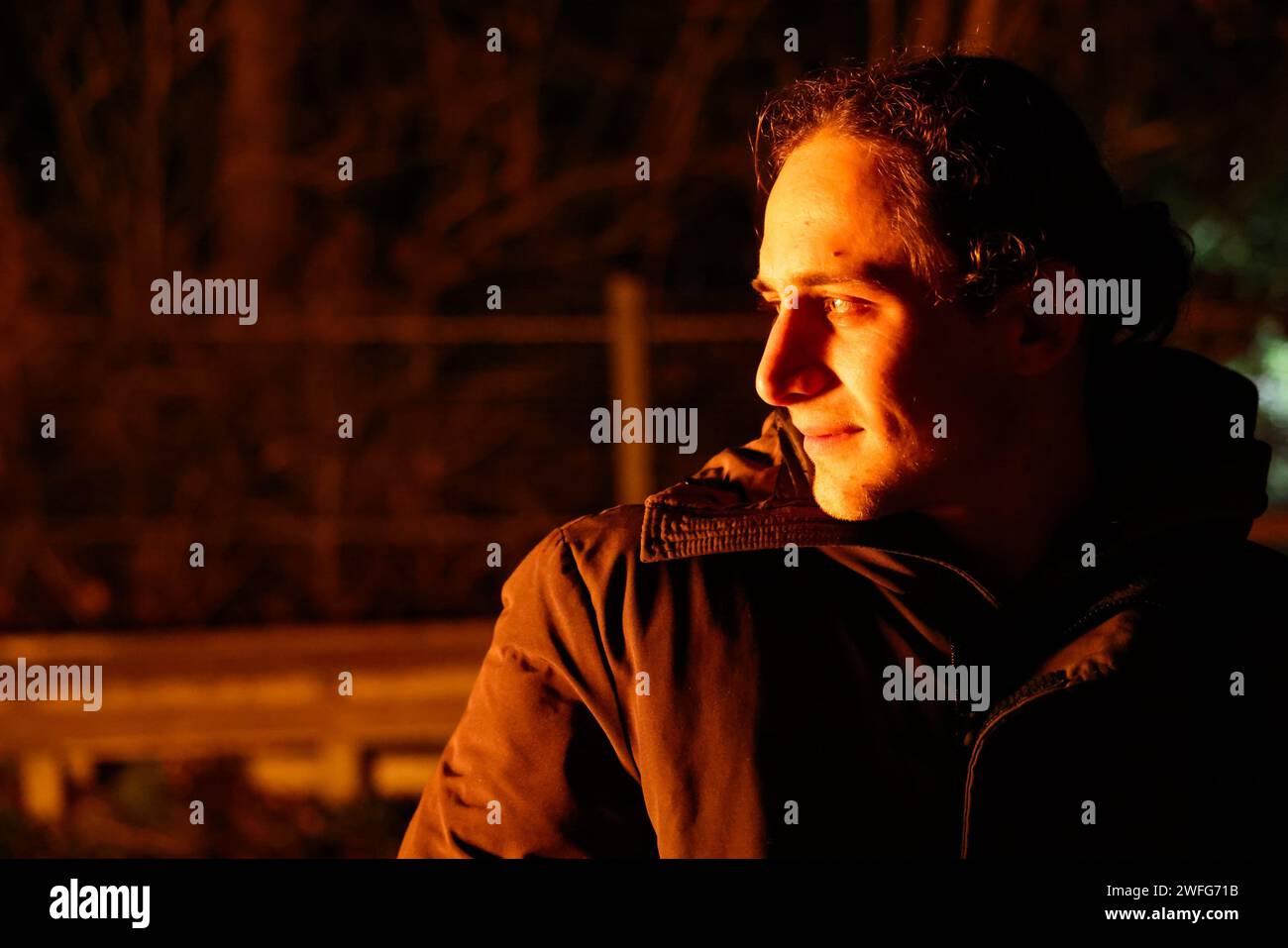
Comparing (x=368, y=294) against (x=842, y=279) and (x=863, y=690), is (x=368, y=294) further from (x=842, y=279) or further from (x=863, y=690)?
(x=863, y=690)

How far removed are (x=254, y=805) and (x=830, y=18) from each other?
5248 mm

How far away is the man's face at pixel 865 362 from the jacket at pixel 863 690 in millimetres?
74

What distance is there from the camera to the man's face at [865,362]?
1.92 meters

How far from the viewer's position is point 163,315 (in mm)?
6219

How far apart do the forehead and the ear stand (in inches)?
9.0

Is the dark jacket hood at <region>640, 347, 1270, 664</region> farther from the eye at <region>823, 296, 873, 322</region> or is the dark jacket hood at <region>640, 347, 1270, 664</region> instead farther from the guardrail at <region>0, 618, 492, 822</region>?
the guardrail at <region>0, 618, 492, 822</region>

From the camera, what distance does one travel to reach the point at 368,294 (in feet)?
22.5

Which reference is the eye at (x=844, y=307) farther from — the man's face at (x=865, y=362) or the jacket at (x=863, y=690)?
the jacket at (x=863, y=690)

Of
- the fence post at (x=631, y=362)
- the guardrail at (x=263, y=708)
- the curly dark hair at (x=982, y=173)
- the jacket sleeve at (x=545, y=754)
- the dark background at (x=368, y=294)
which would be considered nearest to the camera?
the jacket sleeve at (x=545, y=754)

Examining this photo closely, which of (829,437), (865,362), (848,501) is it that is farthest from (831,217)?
(848,501)

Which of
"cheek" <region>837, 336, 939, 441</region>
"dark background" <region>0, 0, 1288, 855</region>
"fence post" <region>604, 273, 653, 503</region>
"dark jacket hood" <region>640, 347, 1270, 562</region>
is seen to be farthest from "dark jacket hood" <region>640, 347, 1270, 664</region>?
"fence post" <region>604, 273, 653, 503</region>

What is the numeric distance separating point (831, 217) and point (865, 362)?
23 centimetres

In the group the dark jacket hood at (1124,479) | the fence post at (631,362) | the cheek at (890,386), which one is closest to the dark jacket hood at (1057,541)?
the dark jacket hood at (1124,479)
